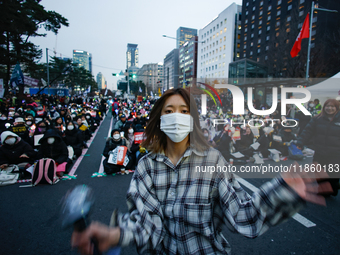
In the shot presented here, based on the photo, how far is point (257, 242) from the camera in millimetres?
3188

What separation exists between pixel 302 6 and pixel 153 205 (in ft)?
207

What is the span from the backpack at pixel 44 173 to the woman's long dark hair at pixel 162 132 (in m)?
5.35

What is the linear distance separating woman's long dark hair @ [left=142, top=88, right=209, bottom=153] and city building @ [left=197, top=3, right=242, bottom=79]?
70778mm

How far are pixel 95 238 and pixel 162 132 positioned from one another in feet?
2.65

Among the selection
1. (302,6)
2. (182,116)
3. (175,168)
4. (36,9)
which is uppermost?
(302,6)

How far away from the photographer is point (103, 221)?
3729 mm

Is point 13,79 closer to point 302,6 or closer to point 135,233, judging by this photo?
point 135,233

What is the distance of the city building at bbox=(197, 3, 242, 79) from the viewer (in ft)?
238

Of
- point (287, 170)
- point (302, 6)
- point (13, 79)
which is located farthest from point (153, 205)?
point (302, 6)

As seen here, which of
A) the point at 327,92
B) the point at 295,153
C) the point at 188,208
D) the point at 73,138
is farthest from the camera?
the point at 73,138

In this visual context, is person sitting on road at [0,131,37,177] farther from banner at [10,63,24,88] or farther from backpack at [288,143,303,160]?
banner at [10,63,24,88]

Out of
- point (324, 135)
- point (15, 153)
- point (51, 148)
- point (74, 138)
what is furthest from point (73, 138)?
point (324, 135)

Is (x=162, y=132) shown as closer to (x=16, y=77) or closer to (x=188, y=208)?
(x=188, y=208)

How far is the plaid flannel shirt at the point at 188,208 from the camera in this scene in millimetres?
1108
